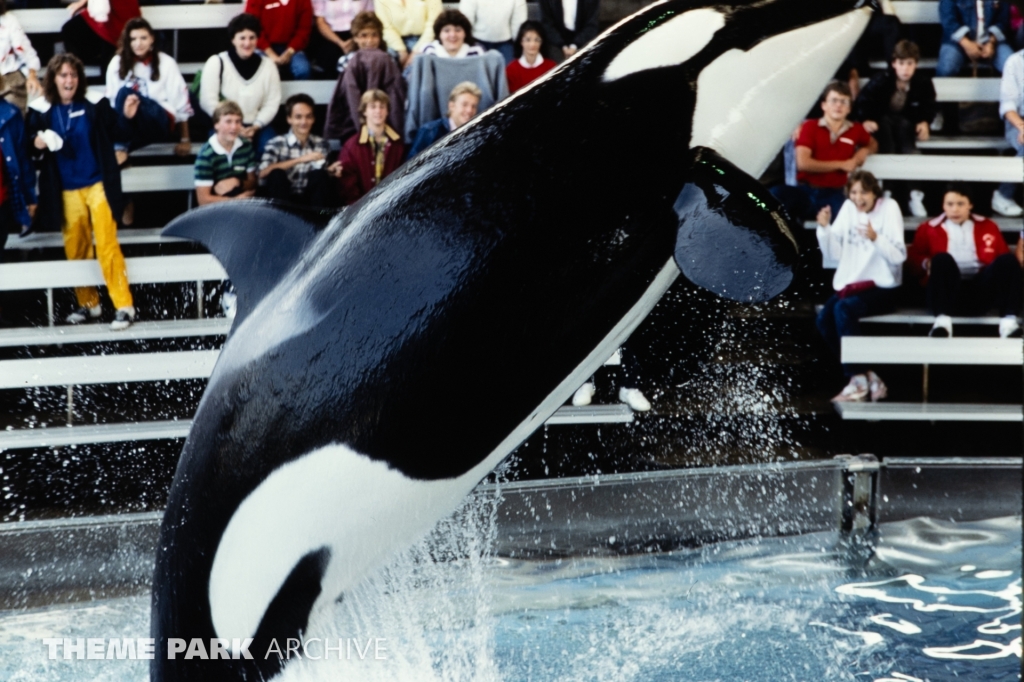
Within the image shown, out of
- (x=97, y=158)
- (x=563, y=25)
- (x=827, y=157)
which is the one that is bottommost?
(x=827, y=157)

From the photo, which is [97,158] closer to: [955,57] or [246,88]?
[246,88]

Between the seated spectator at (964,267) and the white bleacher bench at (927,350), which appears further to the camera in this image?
the seated spectator at (964,267)

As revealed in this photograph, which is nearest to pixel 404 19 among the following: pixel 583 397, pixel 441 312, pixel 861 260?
pixel 583 397

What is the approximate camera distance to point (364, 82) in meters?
9.37

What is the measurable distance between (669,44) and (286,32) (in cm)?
712

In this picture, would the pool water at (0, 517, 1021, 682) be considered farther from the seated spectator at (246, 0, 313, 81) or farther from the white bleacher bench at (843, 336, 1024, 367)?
the seated spectator at (246, 0, 313, 81)

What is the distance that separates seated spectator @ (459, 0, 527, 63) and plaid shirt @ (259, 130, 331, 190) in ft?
5.89

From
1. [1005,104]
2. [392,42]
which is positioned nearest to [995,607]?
→ [1005,104]

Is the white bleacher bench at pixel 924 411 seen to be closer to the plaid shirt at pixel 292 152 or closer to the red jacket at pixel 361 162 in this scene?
the red jacket at pixel 361 162

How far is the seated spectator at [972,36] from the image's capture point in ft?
35.6

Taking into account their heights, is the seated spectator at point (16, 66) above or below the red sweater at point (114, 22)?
below

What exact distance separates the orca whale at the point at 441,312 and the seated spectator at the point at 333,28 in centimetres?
689

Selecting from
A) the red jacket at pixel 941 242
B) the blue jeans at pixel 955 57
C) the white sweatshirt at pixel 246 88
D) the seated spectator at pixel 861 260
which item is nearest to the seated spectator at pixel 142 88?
the white sweatshirt at pixel 246 88

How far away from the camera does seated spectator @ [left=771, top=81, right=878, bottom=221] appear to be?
930 centimetres
